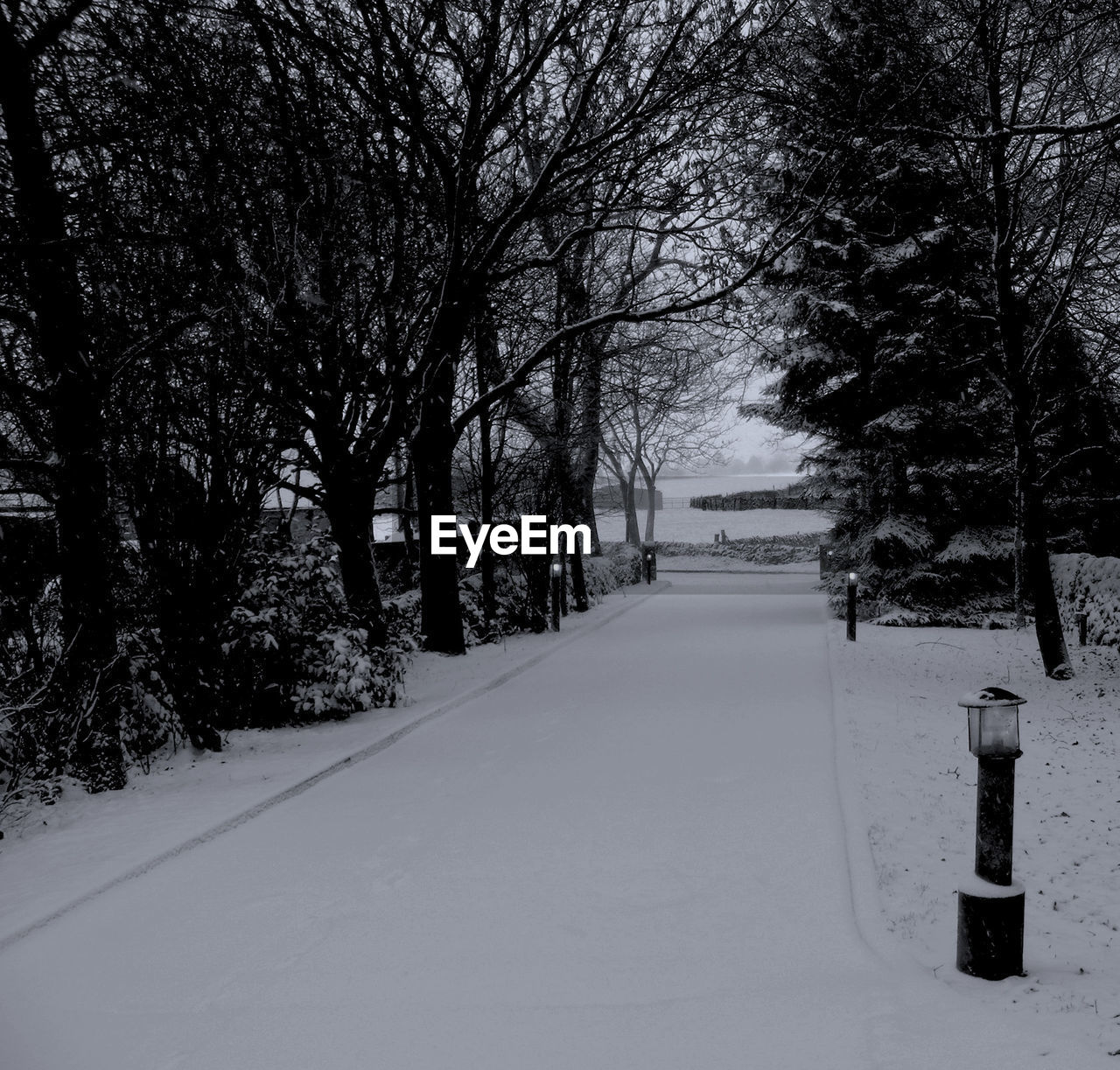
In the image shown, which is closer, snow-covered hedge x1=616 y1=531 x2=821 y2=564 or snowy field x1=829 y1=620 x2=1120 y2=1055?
snowy field x1=829 y1=620 x2=1120 y2=1055

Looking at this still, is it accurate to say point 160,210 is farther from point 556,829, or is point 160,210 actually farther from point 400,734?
point 556,829

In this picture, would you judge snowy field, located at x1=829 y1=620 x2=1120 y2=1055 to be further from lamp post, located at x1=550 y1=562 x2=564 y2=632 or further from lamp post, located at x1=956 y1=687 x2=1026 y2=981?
lamp post, located at x1=550 y1=562 x2=564 y2=632

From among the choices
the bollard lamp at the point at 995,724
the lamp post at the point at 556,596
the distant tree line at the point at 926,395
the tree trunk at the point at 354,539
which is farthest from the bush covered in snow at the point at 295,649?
the distant tree line at the point at 926,395

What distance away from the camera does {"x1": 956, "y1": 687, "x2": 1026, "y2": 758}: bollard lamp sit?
12.8 ft

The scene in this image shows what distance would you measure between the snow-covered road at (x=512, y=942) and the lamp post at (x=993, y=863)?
0.27m

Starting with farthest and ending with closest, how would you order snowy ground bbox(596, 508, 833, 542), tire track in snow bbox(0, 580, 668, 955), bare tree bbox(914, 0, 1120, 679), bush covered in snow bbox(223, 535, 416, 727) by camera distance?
1. snowy ground bbox(596, 508, 833, 542)
2. bare tree bbox(914, 0, 1120, 679)
3. bush covered in snow bbox(223, 535, 416, 727)
4. tire track in snow bbox(0, 580, 668, 955)

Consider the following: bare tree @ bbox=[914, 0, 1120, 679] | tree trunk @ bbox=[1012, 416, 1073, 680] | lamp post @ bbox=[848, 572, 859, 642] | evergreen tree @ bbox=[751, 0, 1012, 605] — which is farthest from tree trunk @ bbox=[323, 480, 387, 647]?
evergreen tree @ bbox=[751, 0, 1012, 605]

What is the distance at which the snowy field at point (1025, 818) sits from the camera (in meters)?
3.89

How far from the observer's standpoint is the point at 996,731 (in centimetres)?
393

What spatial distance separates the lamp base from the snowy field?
58 millimetres

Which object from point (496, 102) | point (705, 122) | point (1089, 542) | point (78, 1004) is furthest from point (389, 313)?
point (1089, 542)

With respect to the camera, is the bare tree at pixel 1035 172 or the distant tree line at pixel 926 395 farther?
the distant tree line at pixel 926 395

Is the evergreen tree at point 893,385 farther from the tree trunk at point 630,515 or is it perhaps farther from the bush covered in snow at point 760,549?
the tree trunk at point 630,515

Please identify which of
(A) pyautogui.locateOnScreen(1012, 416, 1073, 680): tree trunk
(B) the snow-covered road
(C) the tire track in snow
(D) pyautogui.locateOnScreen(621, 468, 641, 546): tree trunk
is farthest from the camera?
(D) pyautogui.locateOnScreen(621, 468, 641, 546): tree trunk
